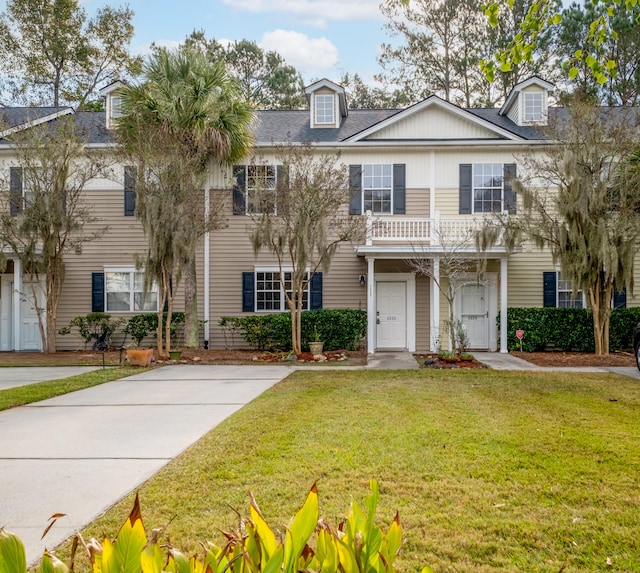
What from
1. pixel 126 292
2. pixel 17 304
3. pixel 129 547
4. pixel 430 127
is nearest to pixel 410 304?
pixel 430 127

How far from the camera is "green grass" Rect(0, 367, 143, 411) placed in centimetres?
818

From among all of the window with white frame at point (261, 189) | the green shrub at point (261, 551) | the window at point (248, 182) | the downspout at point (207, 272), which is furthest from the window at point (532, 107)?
the green shrub at point (261, 551)

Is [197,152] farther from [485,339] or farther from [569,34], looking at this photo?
[569,34]

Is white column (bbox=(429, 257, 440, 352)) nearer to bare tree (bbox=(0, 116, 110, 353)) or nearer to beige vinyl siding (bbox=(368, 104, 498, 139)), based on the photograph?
beige vinyl siding (bbox=(368, 104, 498, 139))

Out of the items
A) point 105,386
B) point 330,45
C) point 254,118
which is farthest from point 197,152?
point 330,45

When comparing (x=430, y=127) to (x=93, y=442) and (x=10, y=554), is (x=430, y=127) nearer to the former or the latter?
(x=93, y=442)

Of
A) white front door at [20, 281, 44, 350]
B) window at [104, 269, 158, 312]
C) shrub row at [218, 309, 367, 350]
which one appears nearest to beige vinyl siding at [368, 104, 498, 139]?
shrub row at [218, 309, 367, 350]

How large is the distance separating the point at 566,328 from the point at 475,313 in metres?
2.45

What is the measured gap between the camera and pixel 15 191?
1511 cm

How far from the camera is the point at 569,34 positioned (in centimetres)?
2514

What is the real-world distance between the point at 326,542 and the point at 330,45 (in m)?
28.9

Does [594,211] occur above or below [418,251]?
above

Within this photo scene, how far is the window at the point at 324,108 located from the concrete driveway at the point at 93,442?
398 inches

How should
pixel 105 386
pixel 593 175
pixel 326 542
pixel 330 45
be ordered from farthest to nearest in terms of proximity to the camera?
1. pixel 330 45
2. pixel 593 175
3. pixel 105 386
4. pixel 326 542
